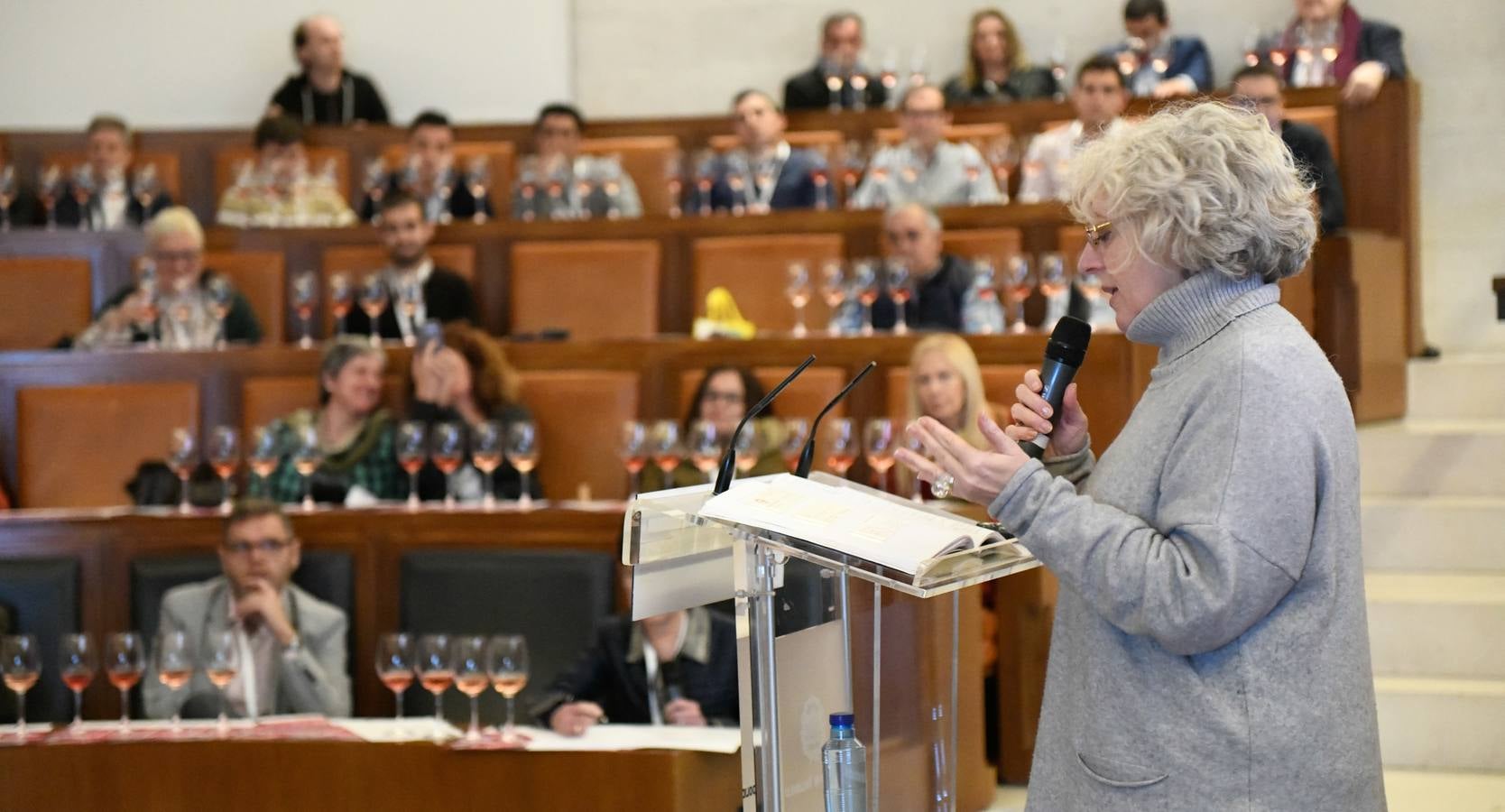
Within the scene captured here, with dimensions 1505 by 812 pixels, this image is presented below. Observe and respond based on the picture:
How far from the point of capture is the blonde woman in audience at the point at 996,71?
6527mm

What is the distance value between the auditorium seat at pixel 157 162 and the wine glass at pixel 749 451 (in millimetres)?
3367

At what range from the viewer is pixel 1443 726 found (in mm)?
3221

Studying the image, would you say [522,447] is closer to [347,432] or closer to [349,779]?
[347,432]

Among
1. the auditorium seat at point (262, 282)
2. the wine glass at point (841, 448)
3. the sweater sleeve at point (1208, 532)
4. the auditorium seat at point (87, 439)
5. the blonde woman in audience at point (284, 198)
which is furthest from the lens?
the blonde woman in audience at point (284, 198)

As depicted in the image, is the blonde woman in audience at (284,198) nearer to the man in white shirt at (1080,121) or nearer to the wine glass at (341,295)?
the wine glass at (341,295)

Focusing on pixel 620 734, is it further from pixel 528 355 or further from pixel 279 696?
pixel 528 355

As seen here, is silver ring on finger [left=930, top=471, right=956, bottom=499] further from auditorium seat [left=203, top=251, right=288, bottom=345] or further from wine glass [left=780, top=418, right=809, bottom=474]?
auditorium seat [left=203, top=251, right=288, bottom=345]

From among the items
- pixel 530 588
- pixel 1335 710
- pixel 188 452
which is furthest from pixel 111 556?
pixel 1335 710

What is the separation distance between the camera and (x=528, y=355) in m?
4.24

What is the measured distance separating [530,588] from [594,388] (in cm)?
80

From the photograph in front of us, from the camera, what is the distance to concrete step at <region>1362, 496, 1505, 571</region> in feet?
12.1

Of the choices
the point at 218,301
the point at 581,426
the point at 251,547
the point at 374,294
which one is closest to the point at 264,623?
the point at 251,547

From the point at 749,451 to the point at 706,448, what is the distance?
0.20m

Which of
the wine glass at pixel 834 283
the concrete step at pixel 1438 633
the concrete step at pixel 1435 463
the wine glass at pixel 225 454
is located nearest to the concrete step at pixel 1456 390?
the concrete step at pixel 1435 463
